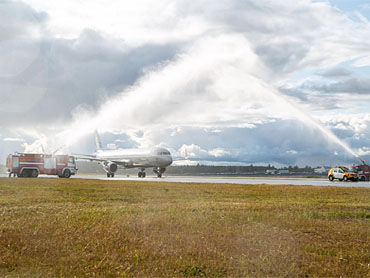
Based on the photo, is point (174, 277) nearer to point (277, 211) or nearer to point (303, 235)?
point (303, 235)

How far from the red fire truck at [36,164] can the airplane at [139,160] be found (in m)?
11.6

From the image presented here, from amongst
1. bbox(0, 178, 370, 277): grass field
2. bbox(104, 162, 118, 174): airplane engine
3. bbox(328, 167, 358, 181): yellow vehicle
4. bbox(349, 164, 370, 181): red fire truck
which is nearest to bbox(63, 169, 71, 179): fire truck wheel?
bbox(104, 162, 118, 174): airplane engine

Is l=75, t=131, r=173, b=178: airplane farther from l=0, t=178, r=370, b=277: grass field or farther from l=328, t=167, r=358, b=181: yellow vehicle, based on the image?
l=0, t=178, r=370, b=277: grass field

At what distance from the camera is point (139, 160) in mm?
74625

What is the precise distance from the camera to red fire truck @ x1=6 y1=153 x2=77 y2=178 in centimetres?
6312

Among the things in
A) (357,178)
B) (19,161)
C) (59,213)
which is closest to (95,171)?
(19,161)

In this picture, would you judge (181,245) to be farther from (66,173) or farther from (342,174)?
(66,173)

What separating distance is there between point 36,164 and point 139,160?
59.4 ft

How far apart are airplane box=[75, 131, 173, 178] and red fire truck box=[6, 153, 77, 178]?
1163 cm

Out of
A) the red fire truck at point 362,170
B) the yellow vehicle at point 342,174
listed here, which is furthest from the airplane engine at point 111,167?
the red fire truck at point 362,170

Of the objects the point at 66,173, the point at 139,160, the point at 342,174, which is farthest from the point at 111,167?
the point at 342,174

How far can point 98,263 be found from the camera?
32.9 feet

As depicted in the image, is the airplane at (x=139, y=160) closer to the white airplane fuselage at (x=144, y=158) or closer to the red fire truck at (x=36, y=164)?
the white airplane fuselage at (x=144, y=158)

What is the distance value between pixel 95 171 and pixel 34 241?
179 m
